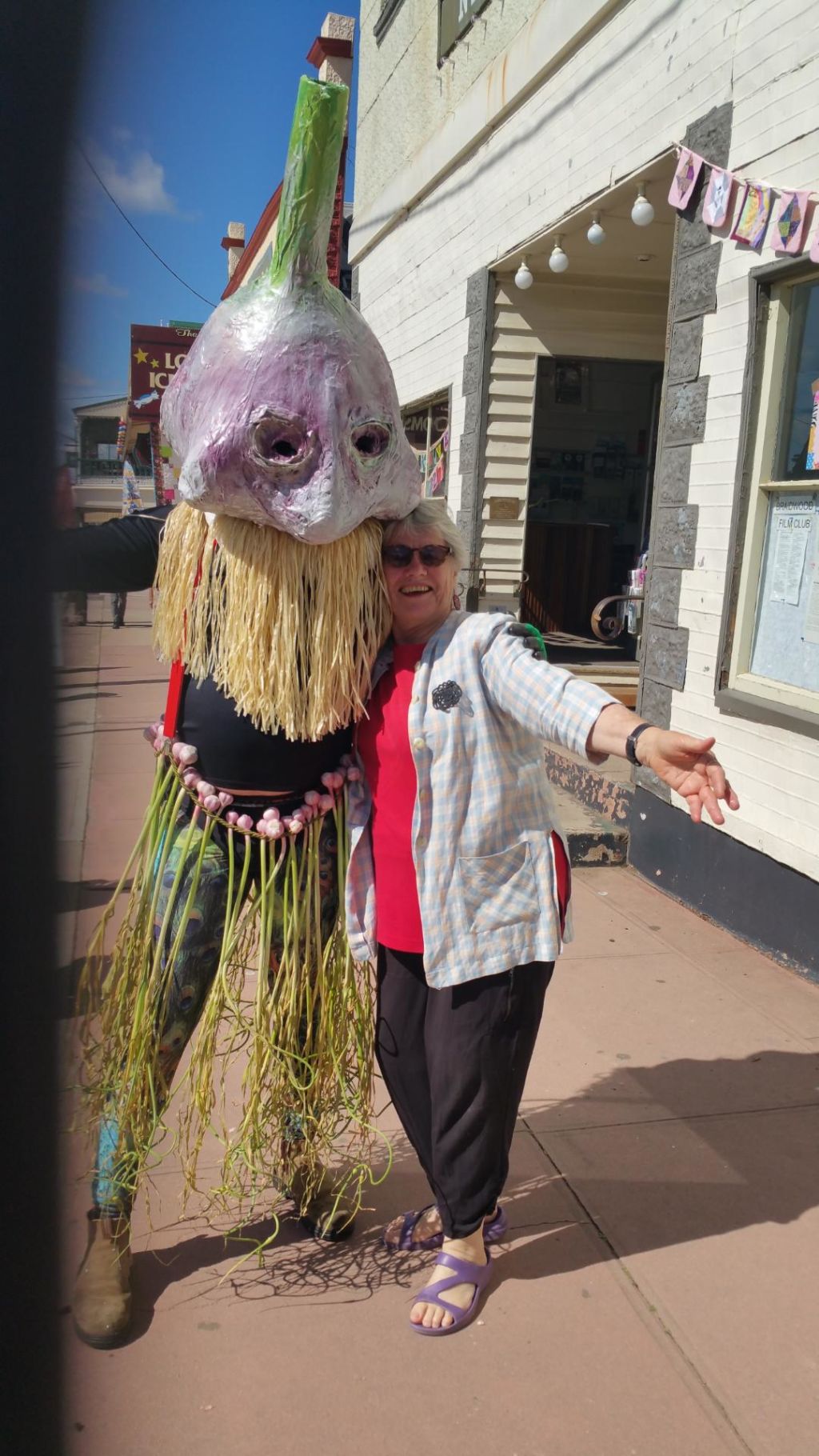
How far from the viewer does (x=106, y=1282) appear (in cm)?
196

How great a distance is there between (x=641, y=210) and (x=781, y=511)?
1862 millimetres

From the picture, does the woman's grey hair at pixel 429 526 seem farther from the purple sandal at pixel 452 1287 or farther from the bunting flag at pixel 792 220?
the bunting flag at pixel 792 220

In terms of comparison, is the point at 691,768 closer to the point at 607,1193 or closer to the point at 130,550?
the point at 130,550

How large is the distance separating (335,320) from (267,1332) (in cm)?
190

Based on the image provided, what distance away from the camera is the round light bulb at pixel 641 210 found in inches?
186

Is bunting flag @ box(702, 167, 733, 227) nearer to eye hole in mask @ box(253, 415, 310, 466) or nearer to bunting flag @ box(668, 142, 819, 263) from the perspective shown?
bunting flag @ box(668, 142, 819, 263)

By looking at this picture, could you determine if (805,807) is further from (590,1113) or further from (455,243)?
(455,243)

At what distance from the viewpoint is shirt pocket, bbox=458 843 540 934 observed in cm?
192

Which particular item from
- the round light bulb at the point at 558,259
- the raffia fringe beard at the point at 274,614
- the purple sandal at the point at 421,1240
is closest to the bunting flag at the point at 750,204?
the round light bulb at the point at 558,259

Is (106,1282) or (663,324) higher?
(663,324)

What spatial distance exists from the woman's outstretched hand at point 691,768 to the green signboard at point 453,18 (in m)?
A: 6.44

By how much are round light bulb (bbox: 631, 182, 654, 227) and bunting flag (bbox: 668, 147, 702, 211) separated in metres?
0.53

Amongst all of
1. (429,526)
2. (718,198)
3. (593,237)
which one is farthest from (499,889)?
(593,237)

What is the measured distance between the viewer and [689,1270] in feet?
7.18
